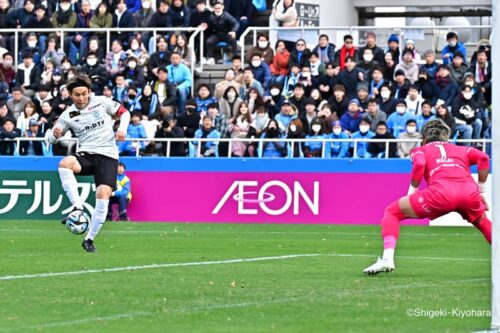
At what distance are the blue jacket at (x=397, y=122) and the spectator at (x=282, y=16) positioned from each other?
4426mm

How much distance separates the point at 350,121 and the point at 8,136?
7.04m

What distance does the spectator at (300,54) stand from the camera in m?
29.0

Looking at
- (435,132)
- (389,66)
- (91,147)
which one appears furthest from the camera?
(389,66)

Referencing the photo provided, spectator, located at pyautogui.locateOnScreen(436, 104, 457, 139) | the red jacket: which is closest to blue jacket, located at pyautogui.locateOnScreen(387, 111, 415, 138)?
spectator, located at pyautogui.locateOnScreen(436, 104, 457, 139)

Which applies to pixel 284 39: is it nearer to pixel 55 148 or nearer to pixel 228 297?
pixel 55 148

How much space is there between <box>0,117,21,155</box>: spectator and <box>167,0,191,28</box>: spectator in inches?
198

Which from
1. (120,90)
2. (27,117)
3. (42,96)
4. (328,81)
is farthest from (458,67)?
(27,117)

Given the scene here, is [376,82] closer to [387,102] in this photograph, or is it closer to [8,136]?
[387,102]

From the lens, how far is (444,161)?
520 inches

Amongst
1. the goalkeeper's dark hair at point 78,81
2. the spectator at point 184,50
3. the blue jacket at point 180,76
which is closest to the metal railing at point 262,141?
the blue jacket at point 180,76

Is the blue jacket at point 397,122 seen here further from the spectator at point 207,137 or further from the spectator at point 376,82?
the spectator at point 207,137

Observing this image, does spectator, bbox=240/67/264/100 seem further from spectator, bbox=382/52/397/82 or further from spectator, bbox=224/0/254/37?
spectator, bbox=224/0/254/37

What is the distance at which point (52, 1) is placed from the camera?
110ft

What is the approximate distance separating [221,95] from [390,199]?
4.69 meters
